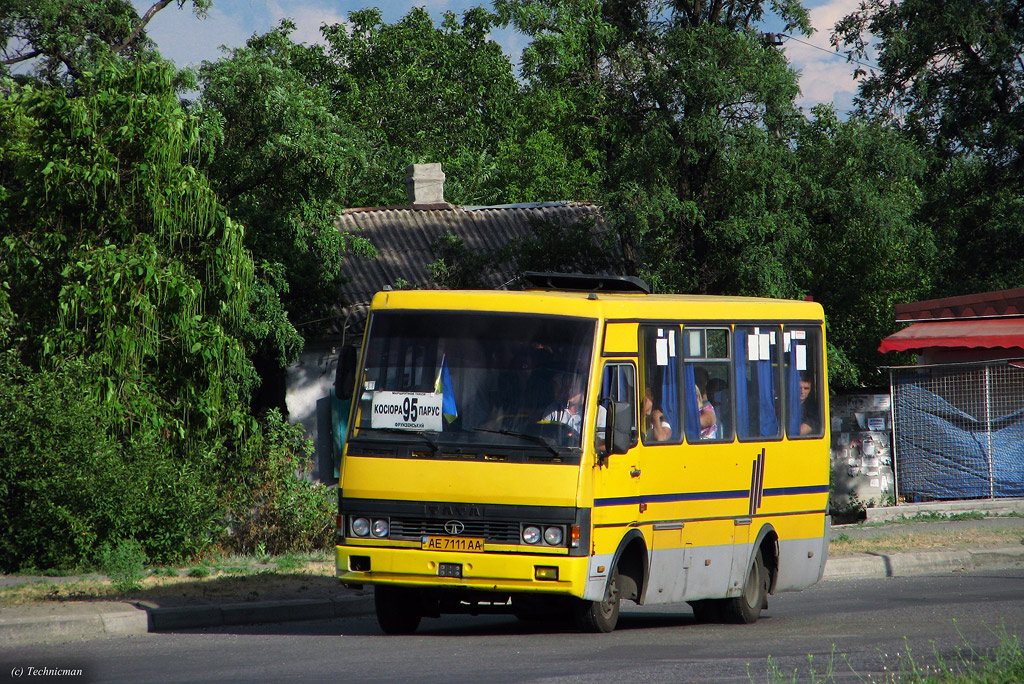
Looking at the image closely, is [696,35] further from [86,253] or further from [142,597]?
[142,597]

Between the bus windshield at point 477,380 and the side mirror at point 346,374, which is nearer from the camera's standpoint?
the bus windshield at point 477,380

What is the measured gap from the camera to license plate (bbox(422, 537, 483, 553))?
9.32 m

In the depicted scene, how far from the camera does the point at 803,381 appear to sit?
12.1 meters

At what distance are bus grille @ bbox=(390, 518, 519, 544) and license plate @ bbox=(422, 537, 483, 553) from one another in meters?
0.03

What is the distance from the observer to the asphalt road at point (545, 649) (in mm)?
7859

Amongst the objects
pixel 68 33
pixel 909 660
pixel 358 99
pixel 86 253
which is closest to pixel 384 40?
pixel 358 99

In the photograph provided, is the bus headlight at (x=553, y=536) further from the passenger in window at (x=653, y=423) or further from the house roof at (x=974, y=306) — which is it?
the house roof at (x=974, y=306)

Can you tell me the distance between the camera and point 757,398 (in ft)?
37.4

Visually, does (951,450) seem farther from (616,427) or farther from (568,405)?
(568,405)

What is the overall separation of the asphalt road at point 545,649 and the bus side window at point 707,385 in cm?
166

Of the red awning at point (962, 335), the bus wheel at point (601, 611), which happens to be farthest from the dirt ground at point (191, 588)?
the red awning at point (962, 335)

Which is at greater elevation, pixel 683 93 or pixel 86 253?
pixel 683 93

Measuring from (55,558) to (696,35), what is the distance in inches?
471

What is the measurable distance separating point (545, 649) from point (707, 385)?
9.72 feet
